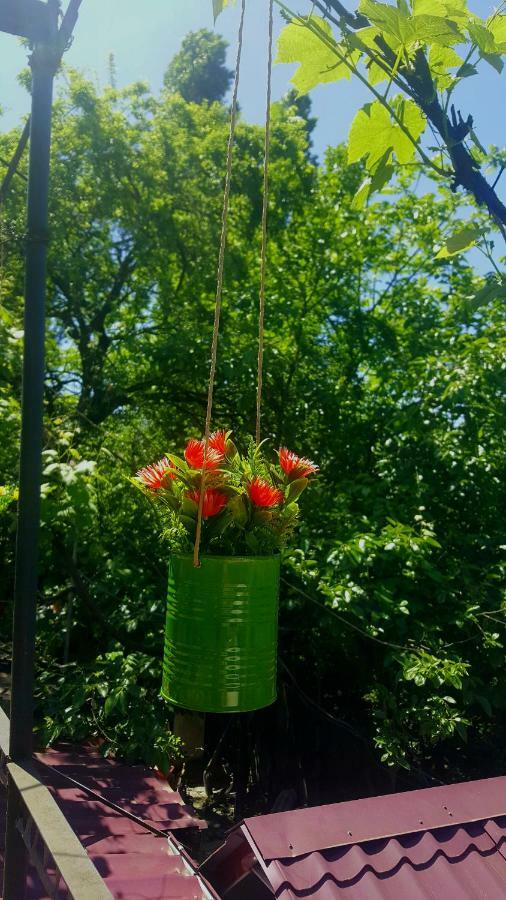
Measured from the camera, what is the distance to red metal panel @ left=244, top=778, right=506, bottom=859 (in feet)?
6.77

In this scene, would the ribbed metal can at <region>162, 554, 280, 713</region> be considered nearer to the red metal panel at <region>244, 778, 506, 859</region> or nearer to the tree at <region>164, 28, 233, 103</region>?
the red metal panel at <region>244, 778, 506, 859</region>

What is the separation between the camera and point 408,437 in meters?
4.66

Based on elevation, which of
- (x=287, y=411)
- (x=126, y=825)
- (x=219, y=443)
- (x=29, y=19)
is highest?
(x=29, y=19)

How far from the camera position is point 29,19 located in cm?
140

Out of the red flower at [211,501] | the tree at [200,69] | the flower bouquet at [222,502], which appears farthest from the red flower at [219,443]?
the tree at [200,69]

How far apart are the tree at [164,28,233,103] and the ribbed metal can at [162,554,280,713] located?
1354 centimetres

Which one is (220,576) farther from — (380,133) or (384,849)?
(384,849)

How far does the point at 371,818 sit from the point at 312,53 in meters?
2.11

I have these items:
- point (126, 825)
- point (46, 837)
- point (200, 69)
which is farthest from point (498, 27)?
point (200, 69)

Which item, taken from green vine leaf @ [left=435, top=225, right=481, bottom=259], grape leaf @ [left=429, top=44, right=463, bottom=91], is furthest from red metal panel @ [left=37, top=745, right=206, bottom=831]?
grape leaf @ [left=429, top=44, right=463, bottom=91]

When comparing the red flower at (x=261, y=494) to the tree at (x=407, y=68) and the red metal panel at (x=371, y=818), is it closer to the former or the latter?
the tree at (x=407, y=68)

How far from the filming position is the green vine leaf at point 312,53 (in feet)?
2.57

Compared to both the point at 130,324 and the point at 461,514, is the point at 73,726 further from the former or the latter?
the point at 130,324

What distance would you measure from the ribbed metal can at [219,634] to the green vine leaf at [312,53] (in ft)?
2.51
